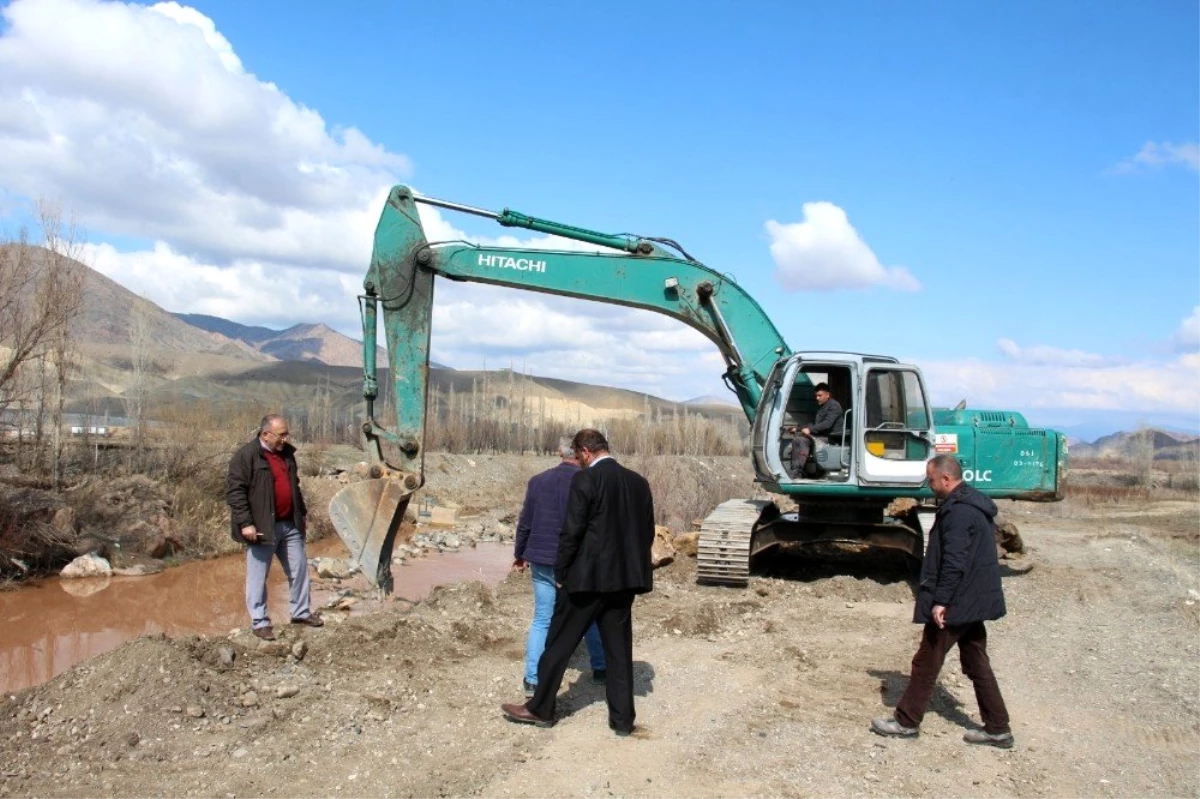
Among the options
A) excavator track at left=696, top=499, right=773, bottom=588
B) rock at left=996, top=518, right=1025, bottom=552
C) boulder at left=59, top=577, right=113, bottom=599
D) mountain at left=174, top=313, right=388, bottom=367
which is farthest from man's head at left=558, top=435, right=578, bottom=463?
mountain at left=174, top=313, right=388, bottom=367

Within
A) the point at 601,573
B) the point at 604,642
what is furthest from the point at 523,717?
the point at 601,573

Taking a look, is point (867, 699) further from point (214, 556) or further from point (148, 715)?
point (214, 556)

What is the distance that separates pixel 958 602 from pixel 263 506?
5143 mm

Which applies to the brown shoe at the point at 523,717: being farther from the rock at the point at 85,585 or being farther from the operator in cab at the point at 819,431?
the rock at the point at 85,585

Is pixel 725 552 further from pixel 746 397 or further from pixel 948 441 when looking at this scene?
pixel 948 441

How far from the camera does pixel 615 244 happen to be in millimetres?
11344

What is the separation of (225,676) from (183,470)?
1305cm

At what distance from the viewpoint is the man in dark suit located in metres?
5.91

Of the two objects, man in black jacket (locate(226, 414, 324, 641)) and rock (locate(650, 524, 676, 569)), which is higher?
man in black jacket (locate(226, 414, 324, 641))

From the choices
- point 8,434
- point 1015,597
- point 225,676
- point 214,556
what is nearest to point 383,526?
point 225,676

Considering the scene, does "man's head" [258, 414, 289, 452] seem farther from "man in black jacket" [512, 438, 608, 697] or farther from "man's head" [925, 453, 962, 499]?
"man's head" [925, 453, 962, 499]

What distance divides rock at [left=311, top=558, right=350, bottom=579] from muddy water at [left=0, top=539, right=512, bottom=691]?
27 centimetres

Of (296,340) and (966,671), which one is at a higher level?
(296,340)

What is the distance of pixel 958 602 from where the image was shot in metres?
5.85
